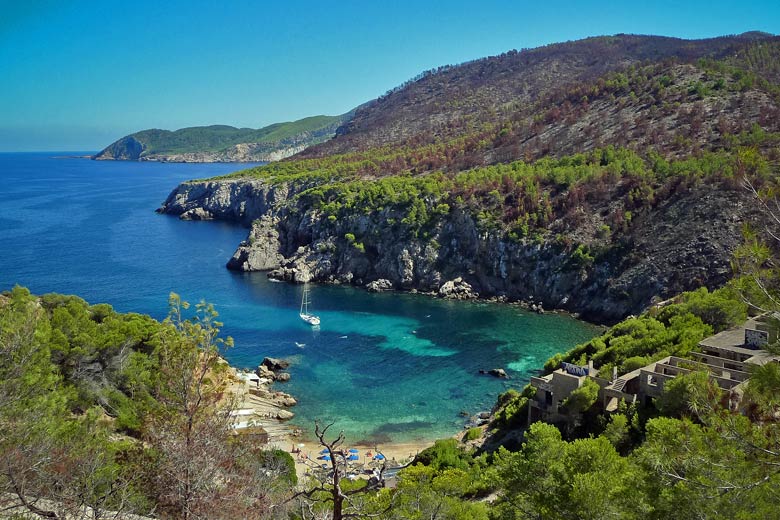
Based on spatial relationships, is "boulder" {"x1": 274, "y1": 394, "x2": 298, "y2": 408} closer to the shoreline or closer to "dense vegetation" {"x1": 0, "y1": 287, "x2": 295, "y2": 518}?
the shoreline

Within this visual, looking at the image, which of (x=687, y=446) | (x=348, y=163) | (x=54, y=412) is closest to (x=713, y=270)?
(x=687, y=446)

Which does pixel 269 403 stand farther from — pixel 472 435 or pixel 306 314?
pixel 306 314

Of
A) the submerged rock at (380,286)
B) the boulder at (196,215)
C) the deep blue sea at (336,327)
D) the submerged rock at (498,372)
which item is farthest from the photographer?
the boulder at (196,215)

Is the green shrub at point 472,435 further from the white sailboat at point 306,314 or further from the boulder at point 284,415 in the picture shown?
the white sailboat at point 306,314

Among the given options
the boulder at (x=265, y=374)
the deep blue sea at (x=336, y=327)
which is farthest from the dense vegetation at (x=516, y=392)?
the boulder at (x=265, y=374)

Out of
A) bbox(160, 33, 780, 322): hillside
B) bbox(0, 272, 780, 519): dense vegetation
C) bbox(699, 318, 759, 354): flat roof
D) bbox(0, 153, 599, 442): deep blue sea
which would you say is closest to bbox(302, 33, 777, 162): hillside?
bbox(160, 33, 780, 322): hillside

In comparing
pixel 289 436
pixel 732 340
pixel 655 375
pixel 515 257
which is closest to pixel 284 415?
pixel 289 436
